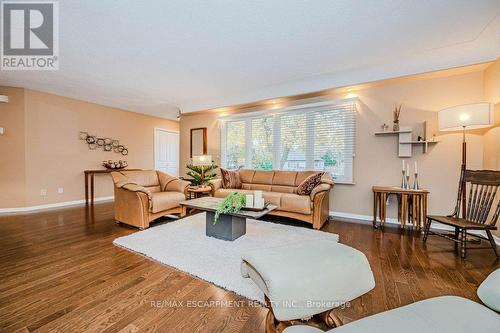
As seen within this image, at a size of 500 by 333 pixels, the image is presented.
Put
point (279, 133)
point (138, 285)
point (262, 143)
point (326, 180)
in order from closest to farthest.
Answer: point (138, 285), point (326, 180), point (279, 133), point (262, 143)

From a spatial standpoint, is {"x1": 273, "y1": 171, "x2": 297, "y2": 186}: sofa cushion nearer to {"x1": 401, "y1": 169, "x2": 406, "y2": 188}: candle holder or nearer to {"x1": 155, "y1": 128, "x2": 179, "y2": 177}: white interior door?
{"x1": 401, "y1": 169, "x2": 406, "y2": 188}: candle holder

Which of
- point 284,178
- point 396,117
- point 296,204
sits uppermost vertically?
point 396,117

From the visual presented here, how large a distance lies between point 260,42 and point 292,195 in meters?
2.38

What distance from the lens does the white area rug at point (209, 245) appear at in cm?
184

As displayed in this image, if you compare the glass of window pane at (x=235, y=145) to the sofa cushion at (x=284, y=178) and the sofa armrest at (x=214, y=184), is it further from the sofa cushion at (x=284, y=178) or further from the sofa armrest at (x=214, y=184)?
the sofa cushion at (x=284, y=178)

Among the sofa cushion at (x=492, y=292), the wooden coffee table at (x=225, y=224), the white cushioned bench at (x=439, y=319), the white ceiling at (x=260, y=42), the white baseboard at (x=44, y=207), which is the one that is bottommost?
the white baseboard at (x=44, y=207)

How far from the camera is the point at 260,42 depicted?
279 cm

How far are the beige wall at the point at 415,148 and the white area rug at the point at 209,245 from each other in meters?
1.48

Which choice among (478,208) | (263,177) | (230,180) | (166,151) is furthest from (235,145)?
(478,208)

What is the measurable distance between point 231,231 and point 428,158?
341 cm

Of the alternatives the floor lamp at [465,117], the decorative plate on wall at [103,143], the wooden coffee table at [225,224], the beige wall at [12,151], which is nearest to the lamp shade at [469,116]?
the floor lamp at [465,117]

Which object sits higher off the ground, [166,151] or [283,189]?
[166,151]

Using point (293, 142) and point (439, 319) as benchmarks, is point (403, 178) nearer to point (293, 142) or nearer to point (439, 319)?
point (293, 142)

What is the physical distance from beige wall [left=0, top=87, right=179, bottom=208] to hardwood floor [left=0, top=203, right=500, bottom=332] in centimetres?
214
